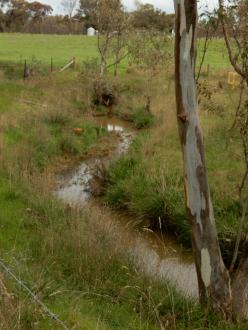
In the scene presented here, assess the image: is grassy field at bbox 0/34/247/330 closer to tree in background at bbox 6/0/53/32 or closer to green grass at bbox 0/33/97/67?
green grass at bbox 0/33/97/67

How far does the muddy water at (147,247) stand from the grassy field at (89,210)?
0.28 m

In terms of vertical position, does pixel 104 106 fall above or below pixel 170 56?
below

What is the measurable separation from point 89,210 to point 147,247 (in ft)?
3.95

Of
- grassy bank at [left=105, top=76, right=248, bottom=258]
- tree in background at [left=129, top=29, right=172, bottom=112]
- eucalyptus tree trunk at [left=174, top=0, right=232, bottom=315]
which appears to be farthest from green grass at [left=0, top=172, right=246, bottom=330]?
tree in background at [left=129, top=29, right=172, bottom=112]

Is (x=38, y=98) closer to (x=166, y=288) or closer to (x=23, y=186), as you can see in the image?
(x=23, y=186)

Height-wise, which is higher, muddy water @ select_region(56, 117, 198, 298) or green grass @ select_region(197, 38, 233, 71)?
green grass @ select_region(197, 38, 233, 71)

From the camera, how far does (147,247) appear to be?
8930mm

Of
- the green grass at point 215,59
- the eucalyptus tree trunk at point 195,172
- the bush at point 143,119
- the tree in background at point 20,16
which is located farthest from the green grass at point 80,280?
the tree in background at point 20,16

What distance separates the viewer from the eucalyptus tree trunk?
217 inches

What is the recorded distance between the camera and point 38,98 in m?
19.3

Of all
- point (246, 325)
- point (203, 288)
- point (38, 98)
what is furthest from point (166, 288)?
point (38, 98)

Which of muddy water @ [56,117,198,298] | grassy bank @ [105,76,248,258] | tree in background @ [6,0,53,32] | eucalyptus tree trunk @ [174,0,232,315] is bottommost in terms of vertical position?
muddy water @ [56,117,198,298]

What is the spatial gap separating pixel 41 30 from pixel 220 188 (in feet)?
193

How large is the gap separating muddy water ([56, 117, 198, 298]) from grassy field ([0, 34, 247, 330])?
28 cm
